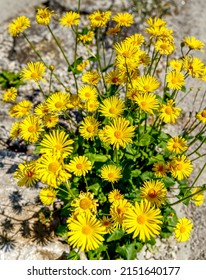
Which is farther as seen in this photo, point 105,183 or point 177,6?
point 177,6

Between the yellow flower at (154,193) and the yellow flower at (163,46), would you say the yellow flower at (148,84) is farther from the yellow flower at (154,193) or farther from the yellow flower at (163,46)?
the yellow flower at (154,193)

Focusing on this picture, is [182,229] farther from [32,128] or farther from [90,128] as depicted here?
[32,128]

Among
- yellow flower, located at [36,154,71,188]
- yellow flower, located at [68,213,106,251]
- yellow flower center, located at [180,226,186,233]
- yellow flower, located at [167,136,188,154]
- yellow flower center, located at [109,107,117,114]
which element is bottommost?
yellow flower, located at [68,213,106,251]

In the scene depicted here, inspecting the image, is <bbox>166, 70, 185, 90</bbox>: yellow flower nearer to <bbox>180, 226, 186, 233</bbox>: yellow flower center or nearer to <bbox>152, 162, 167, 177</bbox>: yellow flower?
<bbox>152, 162, 167, 177</bbox>: yellow flower

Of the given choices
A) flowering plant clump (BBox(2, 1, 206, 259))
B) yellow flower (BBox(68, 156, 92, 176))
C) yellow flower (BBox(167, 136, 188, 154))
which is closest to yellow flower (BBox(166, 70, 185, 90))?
flowering plant clump (BBox(2, 1, 206, 259))

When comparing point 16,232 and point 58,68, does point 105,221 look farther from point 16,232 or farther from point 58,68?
point 58,68

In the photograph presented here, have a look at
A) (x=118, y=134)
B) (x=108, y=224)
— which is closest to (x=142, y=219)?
(x=108, y=224)

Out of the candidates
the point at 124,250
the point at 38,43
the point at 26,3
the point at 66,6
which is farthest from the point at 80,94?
the point at 26,3
